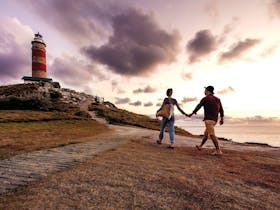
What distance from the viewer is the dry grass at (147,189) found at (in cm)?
329

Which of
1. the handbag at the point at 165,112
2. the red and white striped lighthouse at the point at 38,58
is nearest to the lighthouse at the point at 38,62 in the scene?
the red and white striped lighthouse at the point at 38,58

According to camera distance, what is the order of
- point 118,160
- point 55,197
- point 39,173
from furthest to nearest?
point 118,160 → point 39,173 → point 55,197

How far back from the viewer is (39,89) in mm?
37312

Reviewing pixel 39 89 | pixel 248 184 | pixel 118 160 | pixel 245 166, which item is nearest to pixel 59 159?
pixel 118 160

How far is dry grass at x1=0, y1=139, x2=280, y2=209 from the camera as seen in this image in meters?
3.29

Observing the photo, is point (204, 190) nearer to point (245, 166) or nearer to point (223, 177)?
point (223, 177)

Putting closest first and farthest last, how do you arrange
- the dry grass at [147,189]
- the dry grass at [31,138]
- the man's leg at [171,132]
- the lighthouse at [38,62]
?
the dry grass at [147,189] < the dry grass at [31,138] < the man's leg at [171,132] < the lighthouse at [38,62]

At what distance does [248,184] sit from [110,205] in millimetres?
3485

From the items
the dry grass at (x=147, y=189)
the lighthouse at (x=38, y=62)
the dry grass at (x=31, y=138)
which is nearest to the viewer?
the dry grass at (x=147, y=189)

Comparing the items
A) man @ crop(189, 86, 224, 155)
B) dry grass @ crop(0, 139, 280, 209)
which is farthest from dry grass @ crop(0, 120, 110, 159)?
man @ crop(189, 86, 224, 155)

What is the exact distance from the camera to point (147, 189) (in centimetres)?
393

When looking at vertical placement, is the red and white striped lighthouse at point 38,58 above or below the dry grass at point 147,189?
above

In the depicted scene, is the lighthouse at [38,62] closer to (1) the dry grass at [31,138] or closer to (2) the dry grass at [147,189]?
(1) the dry grass at [31,138]

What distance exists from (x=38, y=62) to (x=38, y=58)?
1.00 metres
